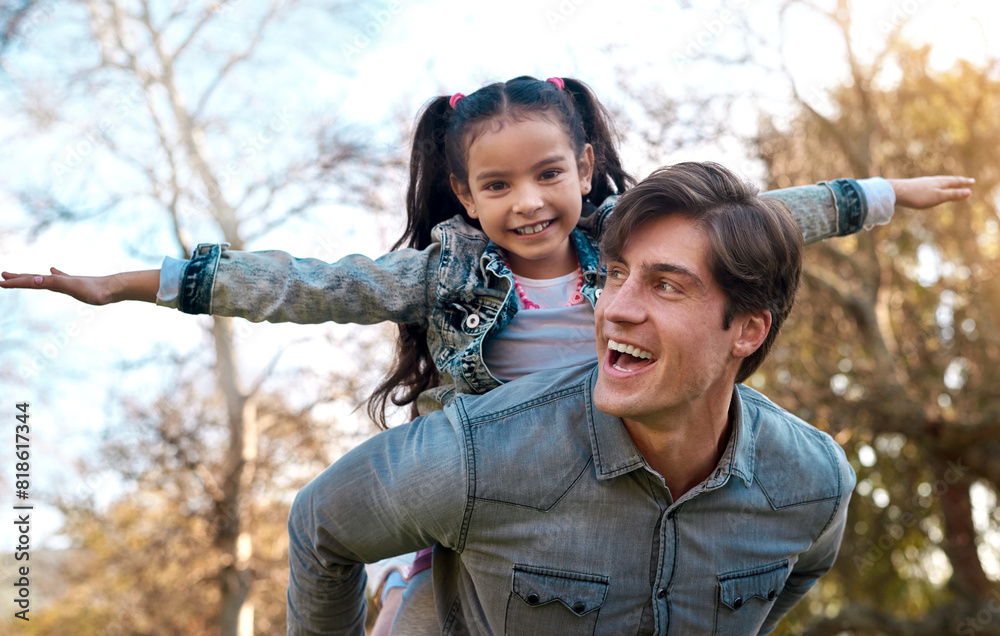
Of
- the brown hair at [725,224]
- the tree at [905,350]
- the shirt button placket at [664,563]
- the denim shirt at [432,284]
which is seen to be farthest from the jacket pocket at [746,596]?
the tree at [905,350]

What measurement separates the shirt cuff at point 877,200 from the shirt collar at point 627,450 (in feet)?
2.98

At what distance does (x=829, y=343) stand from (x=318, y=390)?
5.93 m

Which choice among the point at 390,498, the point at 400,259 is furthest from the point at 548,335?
the point at 390,498

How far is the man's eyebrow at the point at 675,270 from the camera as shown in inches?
86.6

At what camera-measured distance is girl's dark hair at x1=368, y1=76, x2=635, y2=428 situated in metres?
2.82

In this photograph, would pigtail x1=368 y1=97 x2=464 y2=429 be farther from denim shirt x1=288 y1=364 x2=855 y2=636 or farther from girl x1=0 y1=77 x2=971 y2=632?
denim shirt x1=288 y1=364 x2=855 y2=636

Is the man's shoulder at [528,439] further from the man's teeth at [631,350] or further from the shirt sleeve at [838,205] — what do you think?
the shirt sleeve at [838,205]

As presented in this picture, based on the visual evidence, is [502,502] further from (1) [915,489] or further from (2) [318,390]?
(1) [915,489]

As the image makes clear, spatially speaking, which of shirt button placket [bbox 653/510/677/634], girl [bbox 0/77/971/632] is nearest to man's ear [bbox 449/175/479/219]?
girl [bbox 0/77/971/632]

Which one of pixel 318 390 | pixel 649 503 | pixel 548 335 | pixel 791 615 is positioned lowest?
pixel 791 615

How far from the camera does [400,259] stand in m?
2.68

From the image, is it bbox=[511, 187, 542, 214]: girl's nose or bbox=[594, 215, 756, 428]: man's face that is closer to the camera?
bbox=[594, 215, 756, 428]: man's face

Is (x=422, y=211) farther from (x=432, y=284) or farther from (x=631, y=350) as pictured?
(x=631, y=350)

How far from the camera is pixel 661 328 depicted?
2168mm
